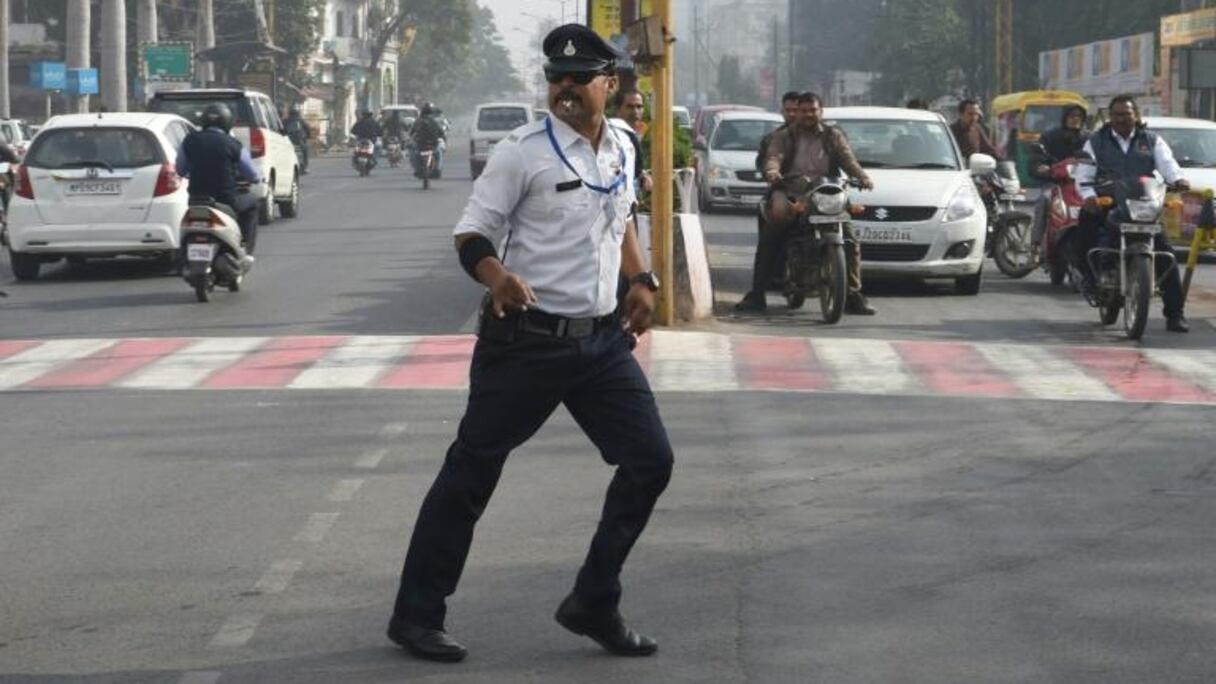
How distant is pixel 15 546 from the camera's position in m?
8.69

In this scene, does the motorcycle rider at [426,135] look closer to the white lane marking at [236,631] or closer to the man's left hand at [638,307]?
the white lane marking at [236,631]

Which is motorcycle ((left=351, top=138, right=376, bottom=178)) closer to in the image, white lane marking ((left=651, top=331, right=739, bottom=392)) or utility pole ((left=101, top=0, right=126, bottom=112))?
utility pole ((left=101, top=0, right=126, bottom=112))

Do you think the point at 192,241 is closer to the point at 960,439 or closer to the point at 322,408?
the point at 322,408

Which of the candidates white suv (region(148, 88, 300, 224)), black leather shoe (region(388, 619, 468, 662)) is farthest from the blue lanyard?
white suv (region(148, 88, 300, 224))

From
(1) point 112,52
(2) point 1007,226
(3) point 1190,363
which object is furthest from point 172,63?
(3) point 1190,363

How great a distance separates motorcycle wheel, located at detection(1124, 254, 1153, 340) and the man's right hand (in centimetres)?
1047

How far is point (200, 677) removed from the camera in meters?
6.54

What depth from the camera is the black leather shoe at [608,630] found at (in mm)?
6789

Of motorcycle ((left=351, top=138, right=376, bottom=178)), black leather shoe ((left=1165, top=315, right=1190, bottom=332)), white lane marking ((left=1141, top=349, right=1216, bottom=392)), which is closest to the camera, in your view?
white lane marking ((left=1141, top=349, right=1216, bottom=392))

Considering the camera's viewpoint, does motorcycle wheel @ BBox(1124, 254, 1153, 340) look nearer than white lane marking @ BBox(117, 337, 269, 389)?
No

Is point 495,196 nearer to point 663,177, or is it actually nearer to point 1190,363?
point 1190,363

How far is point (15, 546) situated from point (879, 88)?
321 feet

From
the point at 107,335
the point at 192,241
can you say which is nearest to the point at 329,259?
the point at 192,241

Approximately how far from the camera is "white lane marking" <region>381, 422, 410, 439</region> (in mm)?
Answer: 11594
